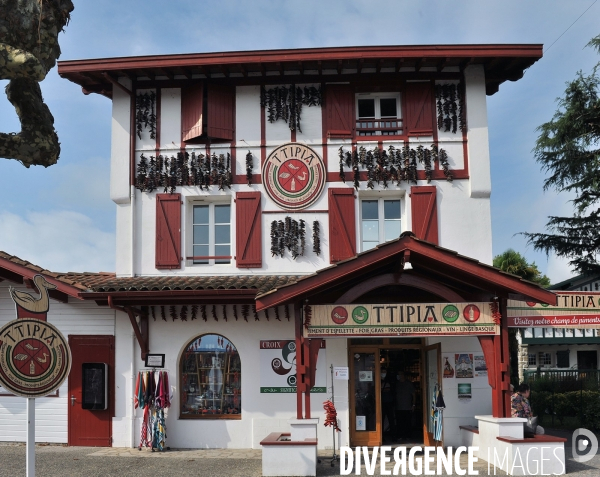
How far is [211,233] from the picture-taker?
48.1 feet

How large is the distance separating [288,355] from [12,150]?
8976 millimetres

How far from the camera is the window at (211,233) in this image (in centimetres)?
1459

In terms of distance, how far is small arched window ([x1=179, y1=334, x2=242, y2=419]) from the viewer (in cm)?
1382

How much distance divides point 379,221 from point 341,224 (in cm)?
90

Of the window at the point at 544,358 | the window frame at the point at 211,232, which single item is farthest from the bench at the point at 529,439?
the window at the point at 544,358

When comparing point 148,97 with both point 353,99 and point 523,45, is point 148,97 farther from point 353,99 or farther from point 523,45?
point 523,45

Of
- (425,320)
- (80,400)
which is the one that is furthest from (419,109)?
(80,400)

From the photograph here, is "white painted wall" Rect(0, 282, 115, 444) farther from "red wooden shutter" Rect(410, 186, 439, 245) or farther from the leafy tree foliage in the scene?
the leafy tree foliage

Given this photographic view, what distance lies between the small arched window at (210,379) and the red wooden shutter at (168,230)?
1.79 metres

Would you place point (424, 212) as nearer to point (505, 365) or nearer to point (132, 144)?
point (505, 365)

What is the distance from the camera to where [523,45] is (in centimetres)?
1405

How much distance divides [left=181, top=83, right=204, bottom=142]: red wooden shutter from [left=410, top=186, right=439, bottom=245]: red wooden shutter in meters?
4.76

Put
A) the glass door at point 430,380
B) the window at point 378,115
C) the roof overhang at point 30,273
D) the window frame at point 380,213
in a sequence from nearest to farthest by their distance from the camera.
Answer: the roof overhang at point 30,273
the glass door at point 430,380
the window frame at point 380,213
the window at point 378,115

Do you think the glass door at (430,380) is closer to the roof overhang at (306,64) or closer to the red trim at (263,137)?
the red trim at (263,137)
